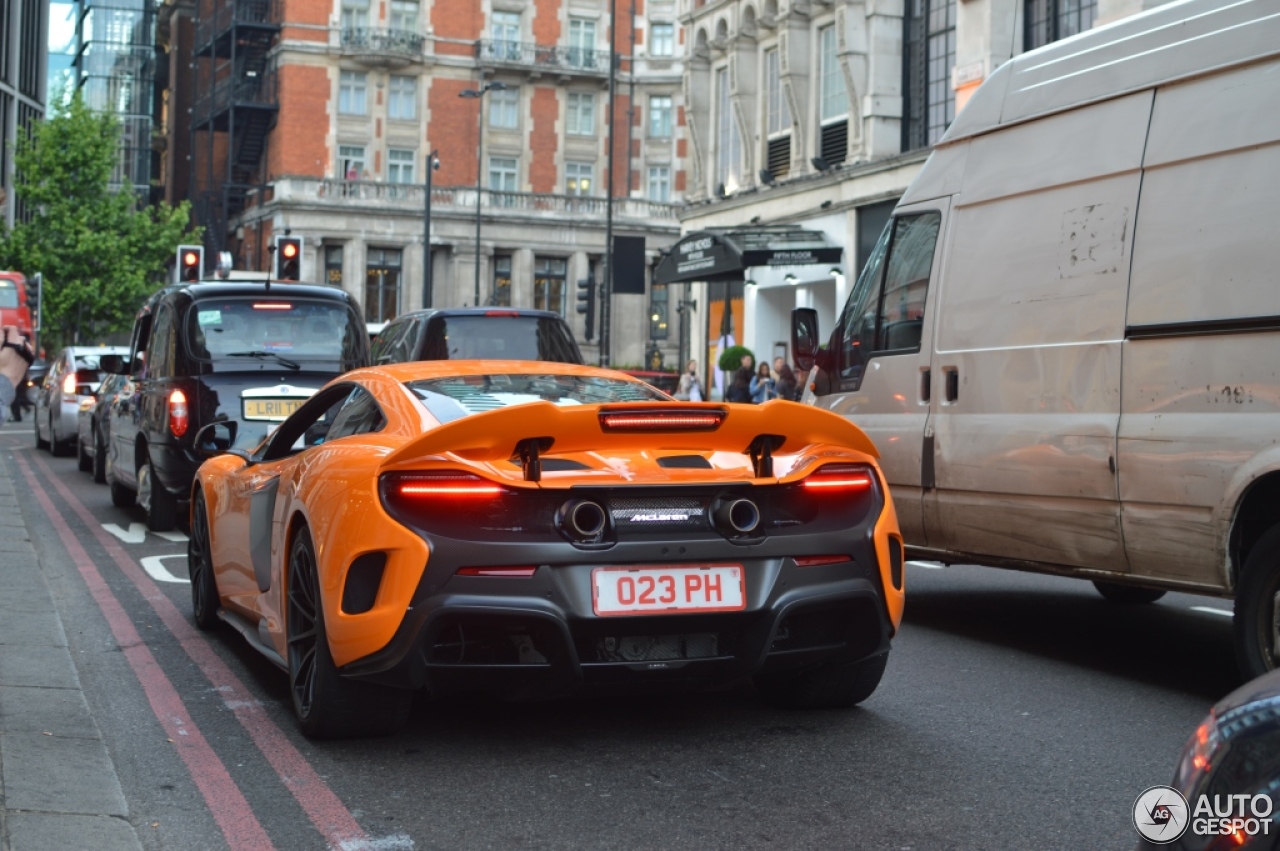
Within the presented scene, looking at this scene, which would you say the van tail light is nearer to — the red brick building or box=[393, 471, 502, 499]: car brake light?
box=[393, 471, 502, 499]: car brake light

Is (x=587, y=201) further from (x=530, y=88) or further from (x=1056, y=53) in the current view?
Answer: (x=1056, y=53)

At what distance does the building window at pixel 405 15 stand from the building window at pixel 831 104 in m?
44.2

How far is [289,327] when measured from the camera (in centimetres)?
1285

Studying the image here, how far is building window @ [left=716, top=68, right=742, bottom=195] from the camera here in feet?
128

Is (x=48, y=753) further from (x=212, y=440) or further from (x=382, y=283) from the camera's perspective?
(x=382, y=283)

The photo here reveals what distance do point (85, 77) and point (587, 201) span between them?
4086 centimetres

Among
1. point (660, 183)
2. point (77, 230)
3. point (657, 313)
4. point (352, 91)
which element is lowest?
point (657, 313)

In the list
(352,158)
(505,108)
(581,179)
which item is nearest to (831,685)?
(352,158)

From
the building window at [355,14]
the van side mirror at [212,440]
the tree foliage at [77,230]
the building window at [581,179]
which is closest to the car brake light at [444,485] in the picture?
the van side mirror at [212,440]

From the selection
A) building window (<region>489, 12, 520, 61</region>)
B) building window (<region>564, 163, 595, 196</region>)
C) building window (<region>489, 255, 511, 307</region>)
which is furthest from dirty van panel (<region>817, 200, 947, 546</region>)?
building window (<region>564, 163, 595, 196</region>)

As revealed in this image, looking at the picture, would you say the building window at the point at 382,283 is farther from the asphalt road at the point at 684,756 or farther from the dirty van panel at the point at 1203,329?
the dirty van panel at the point at 1203,329

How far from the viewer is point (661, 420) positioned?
5344 mm

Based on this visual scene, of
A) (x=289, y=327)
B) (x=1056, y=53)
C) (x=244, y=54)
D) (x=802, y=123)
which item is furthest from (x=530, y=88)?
(x=1056, y=53)

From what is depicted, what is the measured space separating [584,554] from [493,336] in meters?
9.68
